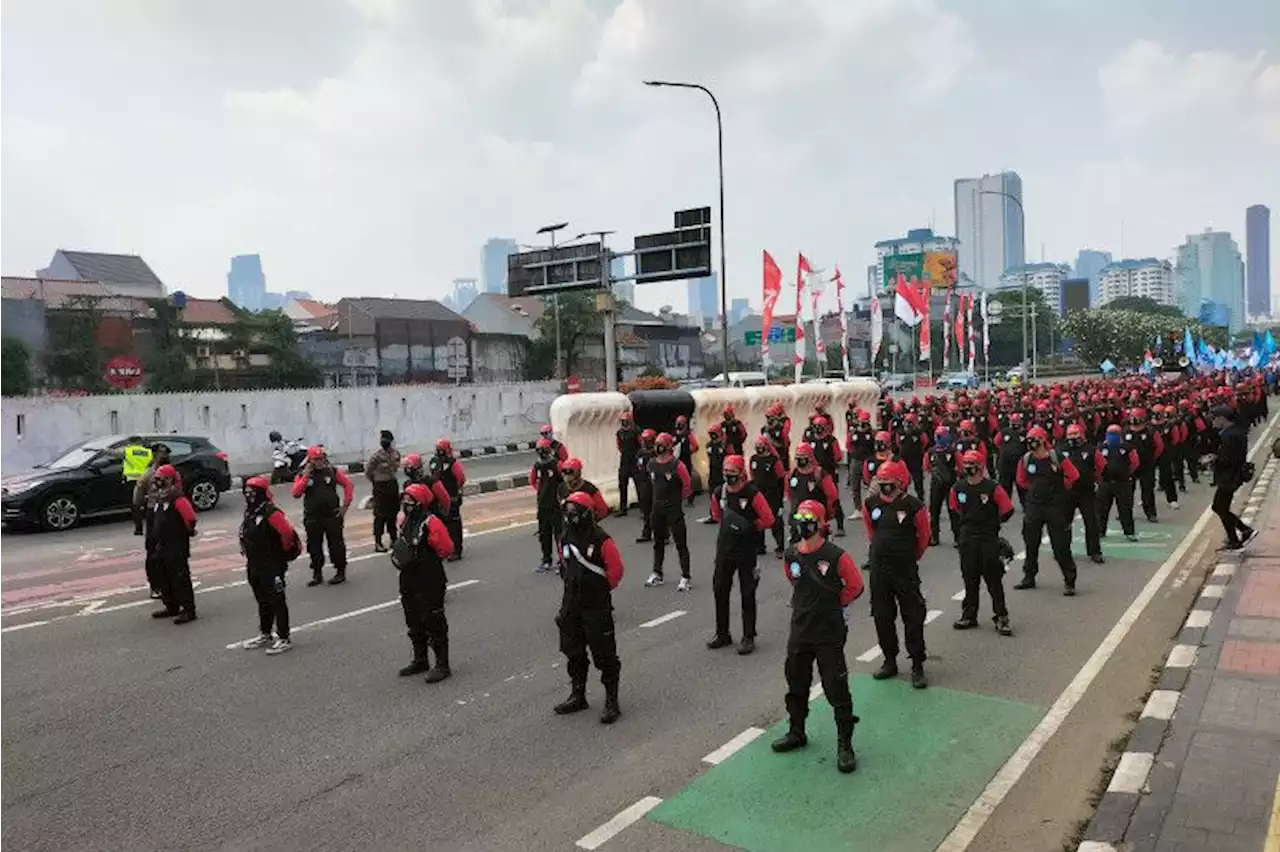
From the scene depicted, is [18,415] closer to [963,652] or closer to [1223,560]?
[963,652]

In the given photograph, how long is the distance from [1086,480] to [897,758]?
6855 mm

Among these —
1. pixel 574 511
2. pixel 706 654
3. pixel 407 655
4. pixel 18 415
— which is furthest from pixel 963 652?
pixel 18 415

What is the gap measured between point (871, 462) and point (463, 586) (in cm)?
610

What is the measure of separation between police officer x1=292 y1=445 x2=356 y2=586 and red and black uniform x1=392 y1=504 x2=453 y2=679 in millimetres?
3970

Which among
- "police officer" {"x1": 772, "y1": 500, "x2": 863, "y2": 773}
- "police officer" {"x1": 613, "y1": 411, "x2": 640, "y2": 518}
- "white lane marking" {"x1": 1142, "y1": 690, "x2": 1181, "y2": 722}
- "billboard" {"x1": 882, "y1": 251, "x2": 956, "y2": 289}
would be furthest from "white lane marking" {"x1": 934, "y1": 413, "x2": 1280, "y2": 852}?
"billboard" {"x1": 882, "y1": 251, "x2": 956, "y2": 289}

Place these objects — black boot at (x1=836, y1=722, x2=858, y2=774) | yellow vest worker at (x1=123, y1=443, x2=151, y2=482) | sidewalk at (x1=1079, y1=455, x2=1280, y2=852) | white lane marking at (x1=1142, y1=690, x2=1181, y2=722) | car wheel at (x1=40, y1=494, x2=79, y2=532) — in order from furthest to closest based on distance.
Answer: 1. yellow vest worker at (x1=123, y1=443, x2=151, y2=482)
2. car wheel at (x1=40, y1=494, x2=79, y2=532)
3. white lane marking at (x1=1142, y1=690, x2=1181, y2=722)
4. black boot at (x1=836, y1=722, x2=858, y2=774)
5. sidewalk at (x1=1079, y1=455, x2=1280, y2=852)

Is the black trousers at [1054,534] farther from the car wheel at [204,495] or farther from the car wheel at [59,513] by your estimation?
the car wheel at [59,513]

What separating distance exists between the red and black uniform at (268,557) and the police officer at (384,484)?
396 centimetres

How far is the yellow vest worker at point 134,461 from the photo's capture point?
17.0 metres

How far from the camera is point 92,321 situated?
42.5m

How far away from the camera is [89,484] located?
16.5 meters

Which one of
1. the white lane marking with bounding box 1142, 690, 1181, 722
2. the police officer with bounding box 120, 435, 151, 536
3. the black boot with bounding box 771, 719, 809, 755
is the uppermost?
the police officer with bounding box 120, 435, 151, 536

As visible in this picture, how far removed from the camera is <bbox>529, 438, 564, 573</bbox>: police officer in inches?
467

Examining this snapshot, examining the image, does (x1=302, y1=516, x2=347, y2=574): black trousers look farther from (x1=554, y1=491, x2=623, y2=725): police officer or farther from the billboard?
the billboard
